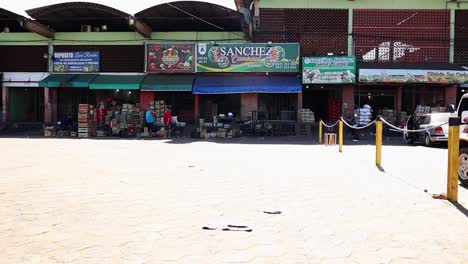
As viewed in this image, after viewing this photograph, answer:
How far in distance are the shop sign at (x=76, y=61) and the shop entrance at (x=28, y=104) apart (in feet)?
8.77

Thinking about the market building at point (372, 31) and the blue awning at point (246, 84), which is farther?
the market building at point (372, 31)

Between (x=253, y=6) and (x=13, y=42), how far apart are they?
594 inches

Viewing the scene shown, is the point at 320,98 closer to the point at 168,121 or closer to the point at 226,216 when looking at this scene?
the point at 168,121

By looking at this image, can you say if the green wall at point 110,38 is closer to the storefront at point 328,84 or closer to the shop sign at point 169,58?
the shop sign at point 169,58

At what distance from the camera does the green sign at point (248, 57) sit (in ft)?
78.4

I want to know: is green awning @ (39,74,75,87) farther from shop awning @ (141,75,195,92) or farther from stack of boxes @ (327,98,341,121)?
stack of boxes @ (327,98,341,121)

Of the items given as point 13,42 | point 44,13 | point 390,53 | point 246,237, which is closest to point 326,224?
point 246,237

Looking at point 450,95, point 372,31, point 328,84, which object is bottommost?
point 450,95

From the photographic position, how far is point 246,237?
174 inches

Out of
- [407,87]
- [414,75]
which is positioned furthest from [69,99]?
[407,87]

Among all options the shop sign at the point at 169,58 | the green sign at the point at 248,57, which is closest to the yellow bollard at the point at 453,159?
the green sign at the point at 248,57

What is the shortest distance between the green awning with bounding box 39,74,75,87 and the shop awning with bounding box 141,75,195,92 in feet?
15.7

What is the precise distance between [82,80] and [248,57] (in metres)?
9.87

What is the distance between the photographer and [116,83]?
24578 mm
